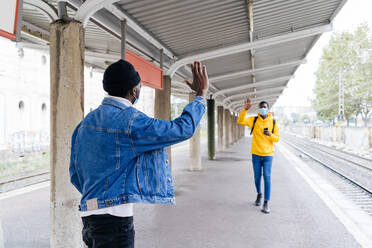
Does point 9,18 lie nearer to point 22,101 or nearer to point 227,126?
point 22,101

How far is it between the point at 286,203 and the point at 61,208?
4633 millimetres

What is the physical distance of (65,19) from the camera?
3.71m

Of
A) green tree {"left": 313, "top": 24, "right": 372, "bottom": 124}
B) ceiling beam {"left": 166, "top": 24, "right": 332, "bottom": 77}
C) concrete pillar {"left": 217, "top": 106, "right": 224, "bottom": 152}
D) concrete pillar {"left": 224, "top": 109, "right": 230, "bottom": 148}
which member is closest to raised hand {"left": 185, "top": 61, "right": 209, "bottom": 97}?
ceiling beam {"left": 166, "top": 24, "right": 332, "bottom": 77}

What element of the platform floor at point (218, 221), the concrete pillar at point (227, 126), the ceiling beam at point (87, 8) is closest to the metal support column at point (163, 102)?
the platform floor at point (218, 221)

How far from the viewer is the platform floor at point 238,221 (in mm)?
4449

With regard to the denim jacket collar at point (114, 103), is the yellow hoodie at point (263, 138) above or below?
below

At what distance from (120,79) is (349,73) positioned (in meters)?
44.1

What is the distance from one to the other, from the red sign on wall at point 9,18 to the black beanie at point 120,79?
1346 millimetres

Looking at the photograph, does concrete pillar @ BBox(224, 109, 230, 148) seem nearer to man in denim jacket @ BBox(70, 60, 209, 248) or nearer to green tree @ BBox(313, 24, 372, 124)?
green tree @ BBox(313, 24, 372, 124)

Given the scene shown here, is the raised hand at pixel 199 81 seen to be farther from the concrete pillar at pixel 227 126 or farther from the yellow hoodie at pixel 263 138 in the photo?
the concrete pillar at pixel 227 126

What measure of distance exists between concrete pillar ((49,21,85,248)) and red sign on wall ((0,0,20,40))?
3.35ft

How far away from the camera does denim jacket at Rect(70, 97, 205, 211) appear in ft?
5.37

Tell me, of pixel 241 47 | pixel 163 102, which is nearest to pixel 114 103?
pixel 163 102

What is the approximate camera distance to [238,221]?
17.6 ft
